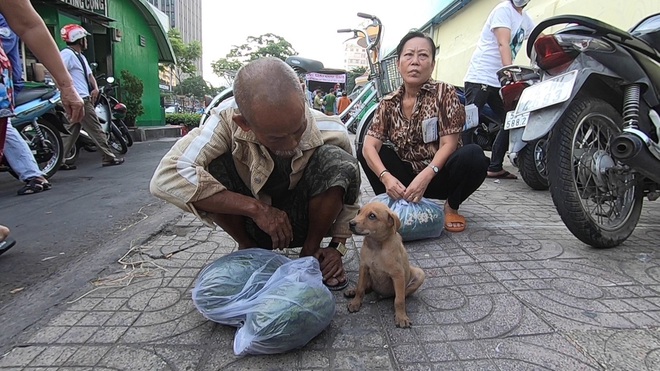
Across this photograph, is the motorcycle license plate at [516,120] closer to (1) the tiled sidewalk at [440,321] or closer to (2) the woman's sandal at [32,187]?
(1) the tiled sidewalk at [440,321]

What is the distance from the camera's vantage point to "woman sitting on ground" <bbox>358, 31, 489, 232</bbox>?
256 centimetres

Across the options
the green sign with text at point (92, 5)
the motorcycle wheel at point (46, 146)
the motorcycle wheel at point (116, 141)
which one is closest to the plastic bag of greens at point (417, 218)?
the motorcycle wheel at point (46, 146)

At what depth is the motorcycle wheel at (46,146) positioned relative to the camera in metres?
4.88

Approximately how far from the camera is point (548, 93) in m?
2.21

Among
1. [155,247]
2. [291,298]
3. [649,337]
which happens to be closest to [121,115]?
[155,247]

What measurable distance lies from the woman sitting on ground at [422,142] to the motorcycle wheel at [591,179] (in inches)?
20.5

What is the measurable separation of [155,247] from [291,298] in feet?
4.89

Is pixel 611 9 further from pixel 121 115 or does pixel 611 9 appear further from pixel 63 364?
pixel 121 115

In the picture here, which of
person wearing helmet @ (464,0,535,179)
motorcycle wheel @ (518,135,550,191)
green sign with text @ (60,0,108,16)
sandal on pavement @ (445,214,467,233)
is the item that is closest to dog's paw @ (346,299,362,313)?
sandal on pavement @ (445,214,467,233)

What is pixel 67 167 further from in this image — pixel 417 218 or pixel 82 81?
pixel 417 218

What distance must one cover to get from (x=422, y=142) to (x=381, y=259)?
1.27 m

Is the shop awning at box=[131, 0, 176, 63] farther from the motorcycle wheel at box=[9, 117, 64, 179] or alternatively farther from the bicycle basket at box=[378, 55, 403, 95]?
the bicycle basket at box=[378, 55, 403, 95]

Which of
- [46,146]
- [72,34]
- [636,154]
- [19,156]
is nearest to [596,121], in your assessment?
[636,154]

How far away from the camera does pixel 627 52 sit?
2209 millimetres
